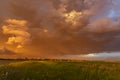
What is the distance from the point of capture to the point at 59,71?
4900 cm

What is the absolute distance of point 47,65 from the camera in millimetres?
52625

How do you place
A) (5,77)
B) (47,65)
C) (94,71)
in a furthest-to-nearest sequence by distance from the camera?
(47,65), (94,71), (5,77)

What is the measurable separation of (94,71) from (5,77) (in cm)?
1396

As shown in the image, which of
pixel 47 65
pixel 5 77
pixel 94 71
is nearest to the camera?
pixel 5 77

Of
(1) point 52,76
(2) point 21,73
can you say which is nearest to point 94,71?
(1) point 52,76

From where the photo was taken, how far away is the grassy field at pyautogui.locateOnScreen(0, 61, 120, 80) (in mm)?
46594

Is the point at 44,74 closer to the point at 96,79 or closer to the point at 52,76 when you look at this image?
the point at 52,76

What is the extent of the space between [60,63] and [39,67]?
195 inches

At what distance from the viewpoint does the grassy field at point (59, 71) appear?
46594mm

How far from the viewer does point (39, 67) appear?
167 ft

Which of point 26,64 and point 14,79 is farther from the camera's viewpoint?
point 26,64

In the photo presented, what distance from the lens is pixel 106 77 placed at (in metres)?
47.1

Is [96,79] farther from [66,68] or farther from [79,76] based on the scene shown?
[66,68]

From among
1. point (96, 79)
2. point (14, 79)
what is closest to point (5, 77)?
point (14, 79)
